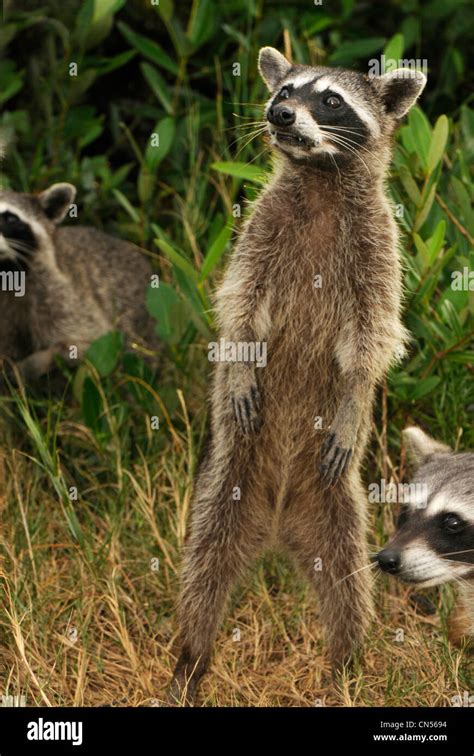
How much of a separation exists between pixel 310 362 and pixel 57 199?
9.17ft

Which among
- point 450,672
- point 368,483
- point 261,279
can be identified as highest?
point 261,279

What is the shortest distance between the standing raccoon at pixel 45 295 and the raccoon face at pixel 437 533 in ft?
8.73

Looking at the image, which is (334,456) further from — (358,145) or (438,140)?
(438,140)

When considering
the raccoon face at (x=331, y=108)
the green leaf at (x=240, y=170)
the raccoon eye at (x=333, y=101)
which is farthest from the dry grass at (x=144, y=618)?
the raccoon eye at (x=333, y=101)

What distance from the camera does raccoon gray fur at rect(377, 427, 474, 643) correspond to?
15.1ft

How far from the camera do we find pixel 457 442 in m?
5.79

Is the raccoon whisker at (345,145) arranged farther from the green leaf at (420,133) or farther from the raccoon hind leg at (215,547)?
the raccoon hind leg at (215,547)

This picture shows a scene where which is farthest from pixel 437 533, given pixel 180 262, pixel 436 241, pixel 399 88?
pixel 399 88

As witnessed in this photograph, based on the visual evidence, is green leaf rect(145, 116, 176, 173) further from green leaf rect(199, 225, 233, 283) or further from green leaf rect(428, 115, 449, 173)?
green leaf rect(428, 115, 449, 173)

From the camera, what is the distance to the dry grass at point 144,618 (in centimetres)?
487

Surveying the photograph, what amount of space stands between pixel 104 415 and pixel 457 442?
1855 mm
